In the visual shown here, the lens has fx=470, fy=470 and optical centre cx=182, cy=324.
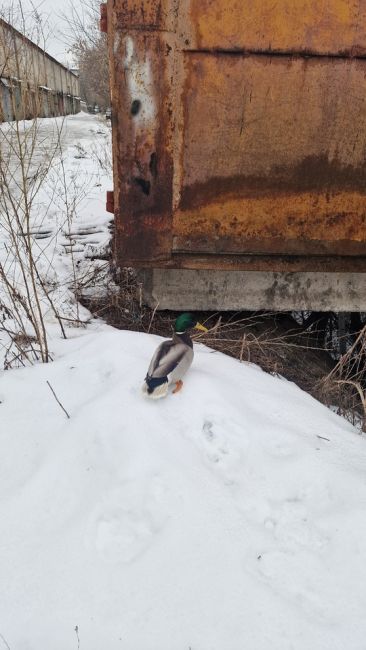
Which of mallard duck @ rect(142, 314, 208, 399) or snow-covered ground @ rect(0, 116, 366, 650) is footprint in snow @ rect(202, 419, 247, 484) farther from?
mallard duck @ rect(142, 314, 208, 399)

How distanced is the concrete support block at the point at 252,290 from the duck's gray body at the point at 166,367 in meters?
0.88

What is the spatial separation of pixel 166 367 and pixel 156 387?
0.34ft

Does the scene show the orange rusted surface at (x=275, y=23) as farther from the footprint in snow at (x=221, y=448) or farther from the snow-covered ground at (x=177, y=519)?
the footprint in snow at (x=221, y=448)

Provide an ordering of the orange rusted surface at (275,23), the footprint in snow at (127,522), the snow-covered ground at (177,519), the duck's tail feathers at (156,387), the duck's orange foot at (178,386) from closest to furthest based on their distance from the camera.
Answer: the snow-covered ground at (177,519), the footprint in snow at (127,522), the duck's tail feathers at (156,387), the duck's orange foot at (178,386), the orange rusted surface at (275,23)

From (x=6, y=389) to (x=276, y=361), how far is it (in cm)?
180

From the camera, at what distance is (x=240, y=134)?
8.96 feet

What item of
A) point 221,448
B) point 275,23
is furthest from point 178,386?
point 275,23

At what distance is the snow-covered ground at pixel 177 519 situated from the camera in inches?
58.9

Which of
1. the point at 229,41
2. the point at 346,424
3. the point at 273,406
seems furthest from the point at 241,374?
the point at 229,41

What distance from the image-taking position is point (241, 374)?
2740mm

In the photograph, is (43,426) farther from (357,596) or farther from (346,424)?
(346,424)

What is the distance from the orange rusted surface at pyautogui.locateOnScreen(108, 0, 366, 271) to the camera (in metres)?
2.50

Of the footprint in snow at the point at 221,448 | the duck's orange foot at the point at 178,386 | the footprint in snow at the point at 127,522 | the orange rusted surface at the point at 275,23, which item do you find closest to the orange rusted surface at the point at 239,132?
the orange rusted surface at the point at 275,23

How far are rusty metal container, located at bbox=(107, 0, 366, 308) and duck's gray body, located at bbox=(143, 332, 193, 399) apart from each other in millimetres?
748
